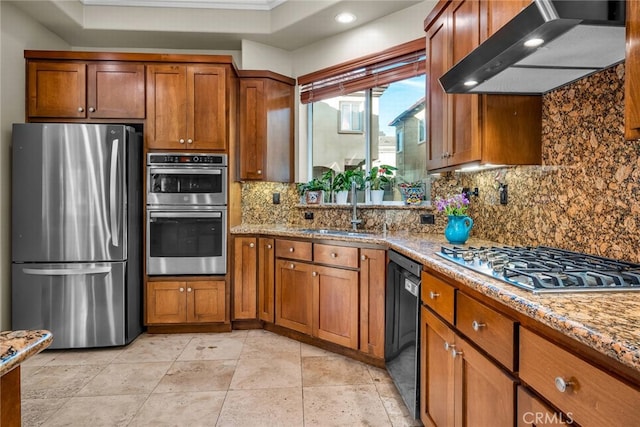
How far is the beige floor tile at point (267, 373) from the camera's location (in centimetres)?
243

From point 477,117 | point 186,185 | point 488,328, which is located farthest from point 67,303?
point 477,117

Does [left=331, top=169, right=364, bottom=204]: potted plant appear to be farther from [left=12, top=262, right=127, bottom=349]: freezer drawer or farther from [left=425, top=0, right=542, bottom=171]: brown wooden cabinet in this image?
[left=12, top=262, right=127, bottom=349]: freezer drawer

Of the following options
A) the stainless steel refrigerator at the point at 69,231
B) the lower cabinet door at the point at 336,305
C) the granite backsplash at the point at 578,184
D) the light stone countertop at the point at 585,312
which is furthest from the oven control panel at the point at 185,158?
the light stone countertop at the point at 585,312

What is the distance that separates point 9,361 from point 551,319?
1100 mm

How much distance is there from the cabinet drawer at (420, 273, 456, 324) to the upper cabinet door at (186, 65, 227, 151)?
2.33 m

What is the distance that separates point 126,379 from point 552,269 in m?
2.62

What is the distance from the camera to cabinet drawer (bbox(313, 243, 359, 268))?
107 inches

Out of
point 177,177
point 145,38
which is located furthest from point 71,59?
point 177,177

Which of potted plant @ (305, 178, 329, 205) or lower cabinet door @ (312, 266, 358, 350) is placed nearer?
lower cabinet door @ (312, 266, 358, 350)

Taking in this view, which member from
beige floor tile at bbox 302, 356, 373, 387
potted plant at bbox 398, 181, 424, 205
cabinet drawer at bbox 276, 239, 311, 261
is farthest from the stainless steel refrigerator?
potted plant at bbox 398, 181, 424, 205

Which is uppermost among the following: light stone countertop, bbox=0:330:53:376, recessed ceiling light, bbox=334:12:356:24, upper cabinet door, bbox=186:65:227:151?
recessed ceiling light, bbox=334:12:356:24

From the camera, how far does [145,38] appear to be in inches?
148

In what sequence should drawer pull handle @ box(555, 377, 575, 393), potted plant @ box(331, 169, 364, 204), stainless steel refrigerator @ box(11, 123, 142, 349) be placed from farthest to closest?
1. potted plant @ box(331, 169, 364, 204)
2. stainless steel refrigerator @ box(11, 123, 142, 349)
3. drawer pull handle @ box(555, 377, 575, 393)

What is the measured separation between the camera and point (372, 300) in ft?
8.61
